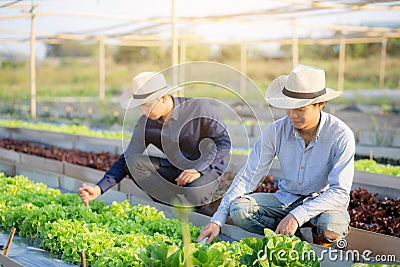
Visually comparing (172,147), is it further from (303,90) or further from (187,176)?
(303,90)

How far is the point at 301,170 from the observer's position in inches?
138

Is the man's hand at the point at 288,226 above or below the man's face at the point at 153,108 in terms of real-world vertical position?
below

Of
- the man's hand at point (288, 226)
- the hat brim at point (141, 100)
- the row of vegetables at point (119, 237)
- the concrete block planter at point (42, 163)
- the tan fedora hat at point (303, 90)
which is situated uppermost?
the tan fedora hat at point (303, 90)

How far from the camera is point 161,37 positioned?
14453mm

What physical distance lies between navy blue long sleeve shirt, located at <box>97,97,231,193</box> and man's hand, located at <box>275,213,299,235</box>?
127 centimetres

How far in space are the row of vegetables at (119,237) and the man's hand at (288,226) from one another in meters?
0.20

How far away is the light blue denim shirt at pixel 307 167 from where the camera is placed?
3.24m

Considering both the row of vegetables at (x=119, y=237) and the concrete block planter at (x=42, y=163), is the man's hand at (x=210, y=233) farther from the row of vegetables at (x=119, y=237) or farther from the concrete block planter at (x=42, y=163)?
the concrete block planter at (x=42, y=163)

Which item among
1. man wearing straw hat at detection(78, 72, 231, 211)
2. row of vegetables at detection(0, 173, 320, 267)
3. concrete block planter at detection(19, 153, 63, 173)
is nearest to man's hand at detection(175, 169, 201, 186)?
man wearing straw hat at detection(78, 72, 231, 211)

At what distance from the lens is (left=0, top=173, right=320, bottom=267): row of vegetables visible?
266 cm

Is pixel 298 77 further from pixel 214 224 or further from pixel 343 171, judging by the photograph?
pixel 214 224

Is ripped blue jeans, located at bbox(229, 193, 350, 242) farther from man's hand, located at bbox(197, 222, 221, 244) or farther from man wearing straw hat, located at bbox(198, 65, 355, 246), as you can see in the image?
man's hand, located at bbox(197, 222, 221, 244)

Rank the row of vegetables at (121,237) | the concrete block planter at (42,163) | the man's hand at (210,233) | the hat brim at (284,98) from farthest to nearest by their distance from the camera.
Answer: the concrete block planter at (42,163) < the hat brim at (284,98) < the man's hand at (210,233) < the row of vegetables at (121,237)

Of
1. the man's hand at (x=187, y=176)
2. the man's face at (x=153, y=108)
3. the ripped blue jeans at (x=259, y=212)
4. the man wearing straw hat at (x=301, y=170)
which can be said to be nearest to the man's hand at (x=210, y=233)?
the man wearing straw hat at (x=301, y=170)
